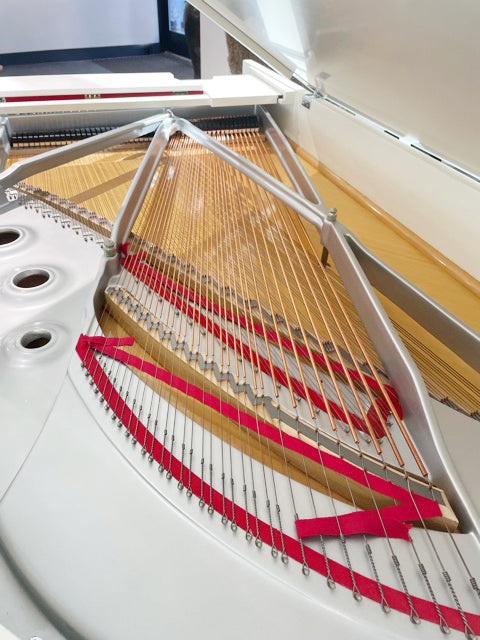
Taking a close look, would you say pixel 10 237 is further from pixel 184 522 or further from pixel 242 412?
pixel 184 522

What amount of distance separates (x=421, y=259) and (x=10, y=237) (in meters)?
1.59

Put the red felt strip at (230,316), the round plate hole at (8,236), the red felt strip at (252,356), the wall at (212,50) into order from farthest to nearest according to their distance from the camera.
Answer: the wall at (212,50) → the round plate hole at (8,236) → the red felt strip at (230,316) → the red felt strip at (252,356)

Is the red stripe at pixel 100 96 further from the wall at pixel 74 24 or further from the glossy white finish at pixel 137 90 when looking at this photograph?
the wall at pixel 74 24

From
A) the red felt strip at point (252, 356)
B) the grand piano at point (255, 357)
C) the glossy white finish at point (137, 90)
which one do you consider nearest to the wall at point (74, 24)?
the glossy white finish at point (137, 90)

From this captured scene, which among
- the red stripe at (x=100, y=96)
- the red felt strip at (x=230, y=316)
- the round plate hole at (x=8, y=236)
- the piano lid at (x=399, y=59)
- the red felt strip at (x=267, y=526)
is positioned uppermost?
the piano lid at (x=399, y=59)

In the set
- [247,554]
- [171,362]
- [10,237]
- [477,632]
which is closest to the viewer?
[477,632]

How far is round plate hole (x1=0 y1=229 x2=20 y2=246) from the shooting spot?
74.5 inches

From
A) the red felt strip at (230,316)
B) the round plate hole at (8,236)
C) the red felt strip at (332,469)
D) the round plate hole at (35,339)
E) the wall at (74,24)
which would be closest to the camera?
the red felt strip at (332,469)

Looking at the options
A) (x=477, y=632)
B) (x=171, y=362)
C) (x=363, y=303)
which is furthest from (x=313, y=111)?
(x=477, y=632)

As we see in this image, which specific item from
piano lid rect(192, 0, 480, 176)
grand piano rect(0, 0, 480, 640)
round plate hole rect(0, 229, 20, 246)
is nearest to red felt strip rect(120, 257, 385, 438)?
grand piano rect(0, 0, 480, 640)

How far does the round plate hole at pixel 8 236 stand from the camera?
6.21 ft

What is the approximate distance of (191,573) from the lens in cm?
86

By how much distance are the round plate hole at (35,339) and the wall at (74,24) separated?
30.9 ft

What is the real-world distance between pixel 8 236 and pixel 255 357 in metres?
1.15
